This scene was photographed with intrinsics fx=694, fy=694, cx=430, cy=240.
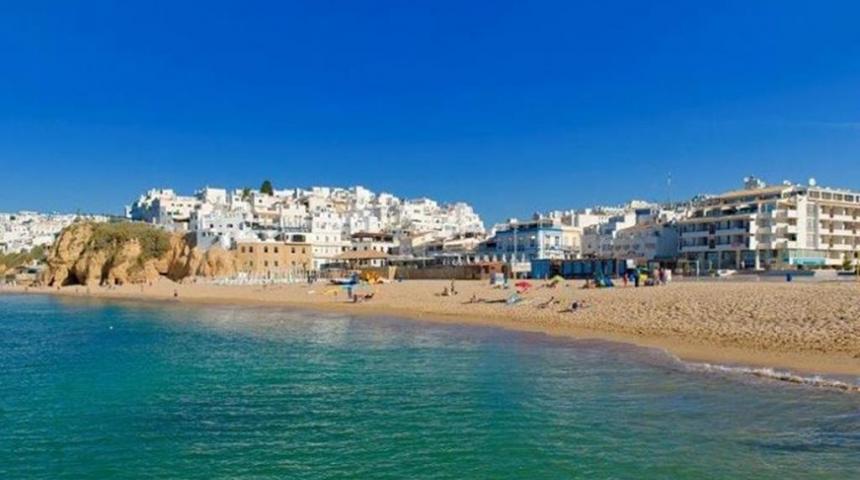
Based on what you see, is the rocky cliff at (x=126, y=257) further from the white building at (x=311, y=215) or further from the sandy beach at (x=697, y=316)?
the sandy beach at (x=697, y=316)

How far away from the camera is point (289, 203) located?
135 metres

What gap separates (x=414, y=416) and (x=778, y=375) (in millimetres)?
10357

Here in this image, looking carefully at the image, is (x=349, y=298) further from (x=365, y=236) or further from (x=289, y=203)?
(x=289, y=203)

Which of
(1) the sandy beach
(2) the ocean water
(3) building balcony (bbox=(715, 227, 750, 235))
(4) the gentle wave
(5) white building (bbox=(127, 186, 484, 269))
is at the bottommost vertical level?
(2) the ocean water

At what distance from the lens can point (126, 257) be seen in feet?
312

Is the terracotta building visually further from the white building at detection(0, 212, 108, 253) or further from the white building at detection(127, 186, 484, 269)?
the white building at detection(0, 212, 108, 253)

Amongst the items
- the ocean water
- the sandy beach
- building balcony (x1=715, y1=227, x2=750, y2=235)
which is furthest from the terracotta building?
the ocean water

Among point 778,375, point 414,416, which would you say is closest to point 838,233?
point 778,375

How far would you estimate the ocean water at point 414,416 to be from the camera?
11.6 metres

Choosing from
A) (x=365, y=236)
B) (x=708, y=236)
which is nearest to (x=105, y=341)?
(x=708, y=236)

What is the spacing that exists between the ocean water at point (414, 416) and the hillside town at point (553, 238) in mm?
48397

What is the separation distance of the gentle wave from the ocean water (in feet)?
1.13

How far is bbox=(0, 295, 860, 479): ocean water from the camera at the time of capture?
455 inches

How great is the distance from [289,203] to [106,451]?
124626 mm
